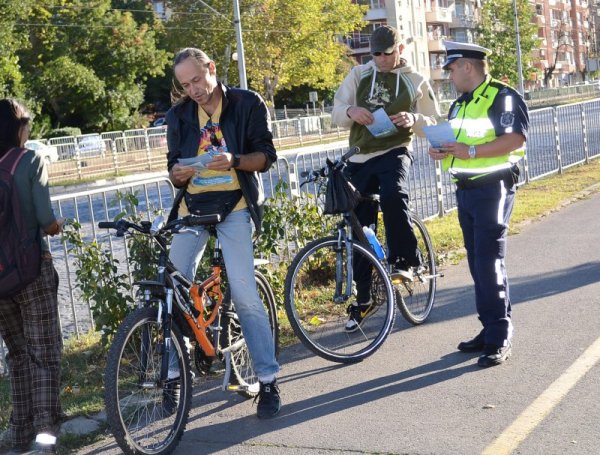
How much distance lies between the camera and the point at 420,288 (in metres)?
7.52

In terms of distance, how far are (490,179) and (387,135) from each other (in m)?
0.95

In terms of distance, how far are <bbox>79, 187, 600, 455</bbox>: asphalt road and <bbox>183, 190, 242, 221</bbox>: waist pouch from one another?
3.74ft

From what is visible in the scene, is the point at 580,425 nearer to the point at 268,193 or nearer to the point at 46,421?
the point at 46,421

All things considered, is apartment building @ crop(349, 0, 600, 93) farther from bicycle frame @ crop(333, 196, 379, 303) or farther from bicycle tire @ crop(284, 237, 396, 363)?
bicycle frame @ crop(333, 196, 379, 303)

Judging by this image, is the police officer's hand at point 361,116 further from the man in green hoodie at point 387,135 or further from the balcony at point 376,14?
the balcony at point 376,14

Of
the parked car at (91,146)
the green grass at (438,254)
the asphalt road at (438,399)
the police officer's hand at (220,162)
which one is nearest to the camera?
the asphalt road at (438,399)

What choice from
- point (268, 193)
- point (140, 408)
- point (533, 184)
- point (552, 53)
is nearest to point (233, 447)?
point (140, 408)

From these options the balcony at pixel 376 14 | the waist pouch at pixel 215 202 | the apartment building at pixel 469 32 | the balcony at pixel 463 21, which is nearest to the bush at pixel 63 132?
the apartment building at pixel 469 32

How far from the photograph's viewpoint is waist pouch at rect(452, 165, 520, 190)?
6.27m

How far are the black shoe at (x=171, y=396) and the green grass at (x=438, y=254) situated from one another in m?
0.57

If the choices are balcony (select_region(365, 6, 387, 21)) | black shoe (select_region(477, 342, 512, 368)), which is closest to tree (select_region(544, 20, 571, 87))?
balcony (select_region(365, 6, 387, 21))

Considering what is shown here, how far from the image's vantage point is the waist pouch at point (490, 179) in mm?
6266

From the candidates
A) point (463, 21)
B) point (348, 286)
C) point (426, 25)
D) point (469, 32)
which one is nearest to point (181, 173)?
point (348, 286)

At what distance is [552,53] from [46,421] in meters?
123
